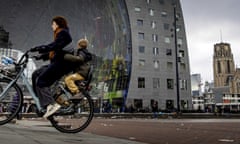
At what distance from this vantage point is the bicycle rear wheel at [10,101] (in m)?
3.77

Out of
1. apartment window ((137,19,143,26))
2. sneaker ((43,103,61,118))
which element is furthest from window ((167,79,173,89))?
sneaker ((43,103,61,118))

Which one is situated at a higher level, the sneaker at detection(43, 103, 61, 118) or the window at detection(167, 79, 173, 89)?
the window at detection(167, 79, 173, 89)

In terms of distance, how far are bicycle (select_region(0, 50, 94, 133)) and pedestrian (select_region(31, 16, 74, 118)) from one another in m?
0.09

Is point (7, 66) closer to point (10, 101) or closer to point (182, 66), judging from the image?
point (10, 101)

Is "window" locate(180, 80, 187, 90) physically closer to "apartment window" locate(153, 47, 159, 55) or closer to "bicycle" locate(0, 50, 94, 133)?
"apartment window" locate(153, 47, 159, 55)

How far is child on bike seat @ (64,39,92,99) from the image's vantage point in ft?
10.9

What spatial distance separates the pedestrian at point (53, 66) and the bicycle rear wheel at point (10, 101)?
16.4 inches

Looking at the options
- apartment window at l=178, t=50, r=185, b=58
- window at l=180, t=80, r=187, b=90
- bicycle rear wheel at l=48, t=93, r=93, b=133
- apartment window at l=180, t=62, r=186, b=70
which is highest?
apartment window at l=178, t=50, r=185, b=58

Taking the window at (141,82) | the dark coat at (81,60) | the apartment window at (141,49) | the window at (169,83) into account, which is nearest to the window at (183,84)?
the window at (169,83)

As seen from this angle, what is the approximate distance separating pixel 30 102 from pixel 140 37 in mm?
71222

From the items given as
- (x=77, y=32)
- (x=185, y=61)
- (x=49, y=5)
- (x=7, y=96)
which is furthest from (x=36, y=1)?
(x=7, y=96)

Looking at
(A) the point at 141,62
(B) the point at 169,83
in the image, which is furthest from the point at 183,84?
(A) the point at 141,62

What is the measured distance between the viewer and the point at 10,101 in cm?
393

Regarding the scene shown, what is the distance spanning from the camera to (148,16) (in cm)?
7562
